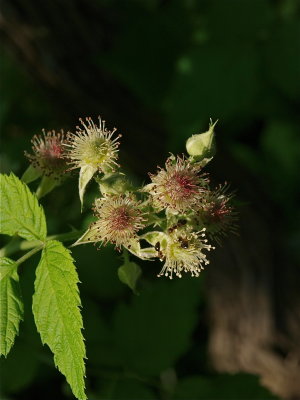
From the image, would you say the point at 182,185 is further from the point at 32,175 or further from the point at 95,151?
the point at 32,175

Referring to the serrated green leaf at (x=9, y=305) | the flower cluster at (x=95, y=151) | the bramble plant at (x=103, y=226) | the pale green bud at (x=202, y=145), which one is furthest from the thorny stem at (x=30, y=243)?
the pale green bud at (x=202, y=145)

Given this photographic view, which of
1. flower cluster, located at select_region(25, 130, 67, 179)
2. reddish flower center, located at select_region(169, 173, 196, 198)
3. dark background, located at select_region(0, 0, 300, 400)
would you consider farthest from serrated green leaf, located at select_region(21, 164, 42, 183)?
dark background, located at select_region(0, 0, 300, 400)

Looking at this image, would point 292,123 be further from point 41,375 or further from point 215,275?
point 41,375

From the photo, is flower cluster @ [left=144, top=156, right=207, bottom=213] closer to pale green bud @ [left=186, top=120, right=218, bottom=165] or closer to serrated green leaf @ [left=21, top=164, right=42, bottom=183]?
pale green bud @ [left=186, top=120, right=218, bottom=165]

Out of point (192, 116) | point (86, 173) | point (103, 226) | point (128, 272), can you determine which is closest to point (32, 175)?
point (86, 173)

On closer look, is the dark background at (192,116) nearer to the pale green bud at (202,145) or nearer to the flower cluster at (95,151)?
the flower cluster at (95,151)

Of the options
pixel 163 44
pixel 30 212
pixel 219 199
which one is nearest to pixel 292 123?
pixel 163 44

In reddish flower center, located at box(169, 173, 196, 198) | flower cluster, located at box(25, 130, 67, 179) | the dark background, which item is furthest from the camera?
the dark background
